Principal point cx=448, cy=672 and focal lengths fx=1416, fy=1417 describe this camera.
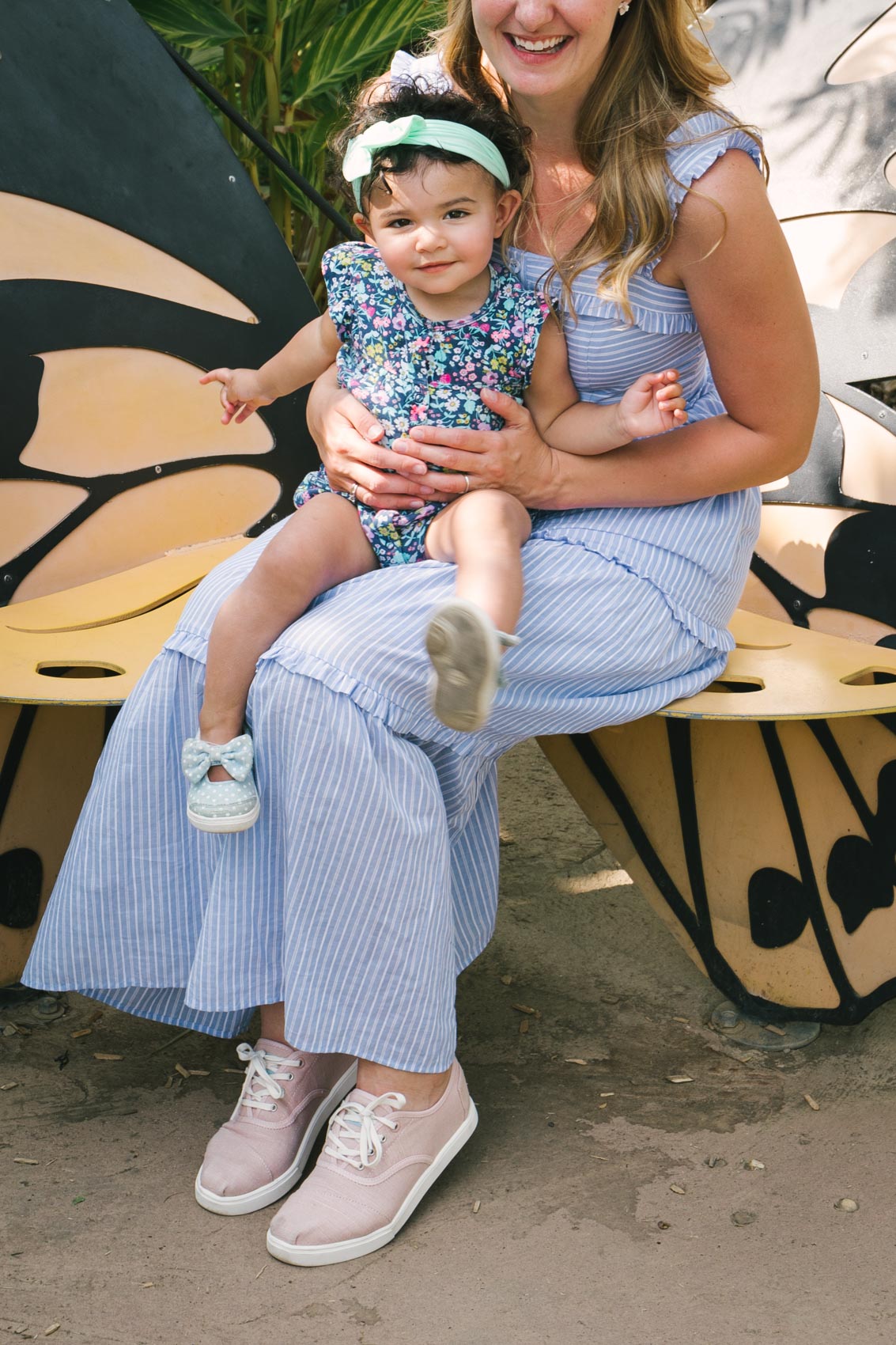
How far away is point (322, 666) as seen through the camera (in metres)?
1.60

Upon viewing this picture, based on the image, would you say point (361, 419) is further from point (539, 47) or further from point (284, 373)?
point (539, 47)

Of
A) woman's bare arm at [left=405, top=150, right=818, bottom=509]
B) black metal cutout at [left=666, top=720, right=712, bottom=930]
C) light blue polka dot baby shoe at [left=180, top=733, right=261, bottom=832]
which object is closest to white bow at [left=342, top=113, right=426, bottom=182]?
woman's bare arm at [left=405, top=150, right=818, bottom=509]

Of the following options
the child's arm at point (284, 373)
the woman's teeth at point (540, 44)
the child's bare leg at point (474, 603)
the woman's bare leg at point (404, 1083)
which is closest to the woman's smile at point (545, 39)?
the woman's teeth at point (540, 44)

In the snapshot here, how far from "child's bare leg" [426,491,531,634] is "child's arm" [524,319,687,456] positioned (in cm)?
13

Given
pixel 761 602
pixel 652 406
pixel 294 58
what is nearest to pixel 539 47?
pixel 652 406

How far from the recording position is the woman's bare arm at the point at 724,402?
68.8 inches

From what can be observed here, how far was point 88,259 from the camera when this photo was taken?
7.62 ft

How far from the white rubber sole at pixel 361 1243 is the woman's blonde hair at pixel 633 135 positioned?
109 centimetres

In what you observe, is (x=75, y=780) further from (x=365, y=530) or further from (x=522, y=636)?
(x=522, y=636)

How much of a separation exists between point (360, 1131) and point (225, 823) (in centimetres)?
40

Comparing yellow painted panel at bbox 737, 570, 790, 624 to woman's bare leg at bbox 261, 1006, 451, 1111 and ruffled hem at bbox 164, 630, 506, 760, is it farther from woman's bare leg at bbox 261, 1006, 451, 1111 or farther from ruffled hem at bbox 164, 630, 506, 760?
woman's bare leg at bbox 261, 1006, 451, 1111

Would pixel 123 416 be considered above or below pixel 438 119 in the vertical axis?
below

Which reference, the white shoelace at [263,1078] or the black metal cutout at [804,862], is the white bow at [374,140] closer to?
the black metal cutout at [804,862]

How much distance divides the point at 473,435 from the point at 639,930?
1.16 m
